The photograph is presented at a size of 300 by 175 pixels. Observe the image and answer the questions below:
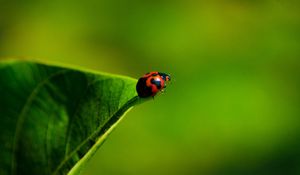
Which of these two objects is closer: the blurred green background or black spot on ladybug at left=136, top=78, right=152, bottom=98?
black spot on ladybug at left=136, top=78, right=152, bottom=98

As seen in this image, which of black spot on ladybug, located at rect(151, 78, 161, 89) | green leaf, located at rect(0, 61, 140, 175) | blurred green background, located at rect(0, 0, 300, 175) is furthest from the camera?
blurred green background, located at rect(0, 0, 300, 175)

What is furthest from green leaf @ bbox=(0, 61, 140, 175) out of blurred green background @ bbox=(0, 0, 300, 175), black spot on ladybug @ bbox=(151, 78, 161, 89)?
blurred green background @ bbox=(0, 0, 300, 175)

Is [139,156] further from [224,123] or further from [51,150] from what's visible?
[51,150]

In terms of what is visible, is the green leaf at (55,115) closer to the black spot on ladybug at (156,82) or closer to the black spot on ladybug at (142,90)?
the black spot on ladybug at (142,90)

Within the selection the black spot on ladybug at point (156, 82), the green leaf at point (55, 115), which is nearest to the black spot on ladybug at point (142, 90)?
the green leaf at point (55, 115)

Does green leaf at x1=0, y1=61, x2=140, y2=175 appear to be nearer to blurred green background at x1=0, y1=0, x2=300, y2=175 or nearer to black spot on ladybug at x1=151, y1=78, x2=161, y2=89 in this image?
black spot on ladybug at x1=151, y1=78, x2=161, y2=89
